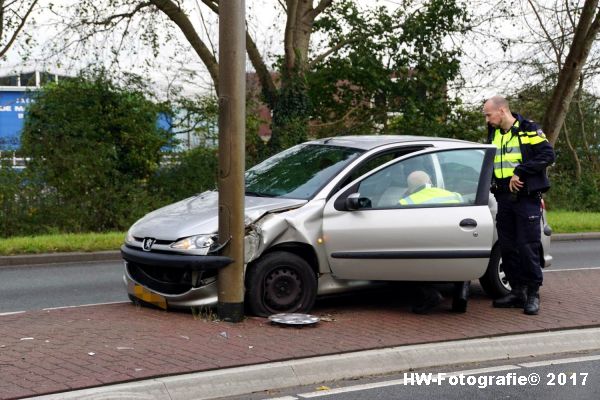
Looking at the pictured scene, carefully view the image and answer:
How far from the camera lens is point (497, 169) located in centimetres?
852

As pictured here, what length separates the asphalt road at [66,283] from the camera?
9.95 metres

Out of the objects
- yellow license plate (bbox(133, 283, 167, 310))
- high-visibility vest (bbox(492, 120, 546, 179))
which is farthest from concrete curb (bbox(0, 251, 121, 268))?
high-visibility vest (bbox(492, 120, 546, 179))

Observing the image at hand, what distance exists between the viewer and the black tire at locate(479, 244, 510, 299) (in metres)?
9.09

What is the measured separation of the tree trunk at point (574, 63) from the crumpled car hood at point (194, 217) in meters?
17.9

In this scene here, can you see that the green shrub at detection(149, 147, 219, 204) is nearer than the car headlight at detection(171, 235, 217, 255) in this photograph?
No

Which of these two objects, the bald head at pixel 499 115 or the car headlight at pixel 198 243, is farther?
the bald head at pixel 499 115

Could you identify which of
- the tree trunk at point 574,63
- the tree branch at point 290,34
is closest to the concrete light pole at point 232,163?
the tree branch at point 290,34

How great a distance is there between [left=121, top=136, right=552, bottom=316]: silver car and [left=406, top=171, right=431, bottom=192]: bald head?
0.06 m

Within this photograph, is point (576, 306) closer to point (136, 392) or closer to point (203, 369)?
point (203, 369)

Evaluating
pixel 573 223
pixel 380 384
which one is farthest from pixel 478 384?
pixel 573 223

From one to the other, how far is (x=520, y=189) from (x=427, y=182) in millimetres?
831

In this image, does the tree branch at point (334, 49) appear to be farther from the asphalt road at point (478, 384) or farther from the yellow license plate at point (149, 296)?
A: the asphalt road at point (478, 384)

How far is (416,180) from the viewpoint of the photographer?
8.43 m

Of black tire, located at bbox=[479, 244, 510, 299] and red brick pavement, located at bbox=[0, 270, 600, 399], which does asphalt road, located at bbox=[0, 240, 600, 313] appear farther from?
black tire, located at bbox=[479, 244, 510, 299]
